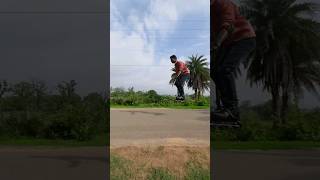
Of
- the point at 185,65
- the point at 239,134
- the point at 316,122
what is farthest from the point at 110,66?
the point at 316,122

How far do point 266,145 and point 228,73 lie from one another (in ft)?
3.61

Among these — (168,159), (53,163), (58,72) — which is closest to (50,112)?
(58,72)

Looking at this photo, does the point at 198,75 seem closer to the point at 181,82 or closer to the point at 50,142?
the point at 181,82

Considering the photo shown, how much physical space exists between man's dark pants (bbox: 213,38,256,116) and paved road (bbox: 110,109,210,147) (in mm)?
354

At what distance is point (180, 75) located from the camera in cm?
697

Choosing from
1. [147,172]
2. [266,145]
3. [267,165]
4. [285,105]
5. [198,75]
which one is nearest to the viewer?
[267,165]

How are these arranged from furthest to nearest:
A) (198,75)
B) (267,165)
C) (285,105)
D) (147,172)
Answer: (198,75), (285,105), (147,172), (267,165)

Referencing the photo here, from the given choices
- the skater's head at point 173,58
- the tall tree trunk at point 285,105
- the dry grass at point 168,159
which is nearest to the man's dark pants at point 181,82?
the skater's head at point 173,58

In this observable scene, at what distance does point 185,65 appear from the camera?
22.4 feet

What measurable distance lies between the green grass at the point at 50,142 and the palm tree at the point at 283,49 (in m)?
2.26

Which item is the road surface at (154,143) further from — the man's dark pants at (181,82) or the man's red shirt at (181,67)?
the man's red shirt at (181,67)

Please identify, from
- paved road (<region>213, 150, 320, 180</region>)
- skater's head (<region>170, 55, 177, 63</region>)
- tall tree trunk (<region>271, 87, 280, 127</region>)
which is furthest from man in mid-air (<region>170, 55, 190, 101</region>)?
tall tree trunk (<region>271, 87, 280, 127</region>)

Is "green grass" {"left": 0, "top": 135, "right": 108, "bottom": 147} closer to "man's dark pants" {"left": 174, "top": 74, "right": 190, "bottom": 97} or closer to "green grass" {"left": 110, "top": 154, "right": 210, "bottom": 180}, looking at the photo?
"green grass" {"left": 110, "top": 154, "right": 210, "bottom": 180}

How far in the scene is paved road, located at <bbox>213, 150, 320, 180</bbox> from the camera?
634 cm
